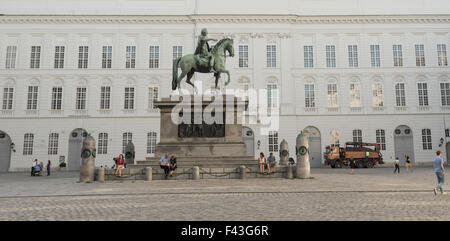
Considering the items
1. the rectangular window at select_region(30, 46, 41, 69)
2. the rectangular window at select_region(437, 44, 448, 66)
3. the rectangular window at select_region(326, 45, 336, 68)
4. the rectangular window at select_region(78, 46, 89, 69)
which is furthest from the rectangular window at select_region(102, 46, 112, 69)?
the rectangular window at select_region(437, 44, 448, 66)

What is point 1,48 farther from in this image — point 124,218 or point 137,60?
point 124,218

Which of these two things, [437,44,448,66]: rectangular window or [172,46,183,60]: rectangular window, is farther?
[172,46,183,60]: rectangular window

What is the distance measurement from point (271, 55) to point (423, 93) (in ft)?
57.7

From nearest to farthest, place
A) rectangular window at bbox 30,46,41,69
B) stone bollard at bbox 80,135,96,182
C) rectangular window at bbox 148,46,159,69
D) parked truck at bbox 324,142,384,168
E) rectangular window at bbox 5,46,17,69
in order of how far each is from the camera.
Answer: stone bollard at bbox 80,135,96,182 → parked truck at bbox 324,142,384,168 → rectangular window at bbox 5,46,17,69 → rectangular window at bbox 30,46,41,69 → rectangular window at bbox 148,46,159,69

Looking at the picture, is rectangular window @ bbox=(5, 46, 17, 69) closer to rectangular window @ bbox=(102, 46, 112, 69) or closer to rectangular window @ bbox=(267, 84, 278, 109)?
rectangular window @ bbox=(102, 46, 112, 69)

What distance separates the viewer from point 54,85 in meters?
36.8

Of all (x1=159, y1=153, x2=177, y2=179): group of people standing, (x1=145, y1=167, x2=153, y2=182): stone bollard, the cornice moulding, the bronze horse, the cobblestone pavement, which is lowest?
the cobblestone pavement

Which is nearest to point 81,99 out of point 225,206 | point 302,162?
point 302,162

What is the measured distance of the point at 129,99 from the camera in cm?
3684

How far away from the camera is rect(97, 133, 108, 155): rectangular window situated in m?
35.5

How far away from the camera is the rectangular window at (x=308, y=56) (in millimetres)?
37656

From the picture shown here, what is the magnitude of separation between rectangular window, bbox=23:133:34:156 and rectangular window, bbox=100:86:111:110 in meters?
8.08

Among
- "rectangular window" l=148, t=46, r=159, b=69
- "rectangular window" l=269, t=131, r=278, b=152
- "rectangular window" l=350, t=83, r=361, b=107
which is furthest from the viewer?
"rectangular window" l=148, t=46, r=159, b=69

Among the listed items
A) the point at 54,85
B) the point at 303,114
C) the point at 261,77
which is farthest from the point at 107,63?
the point at 303,114
